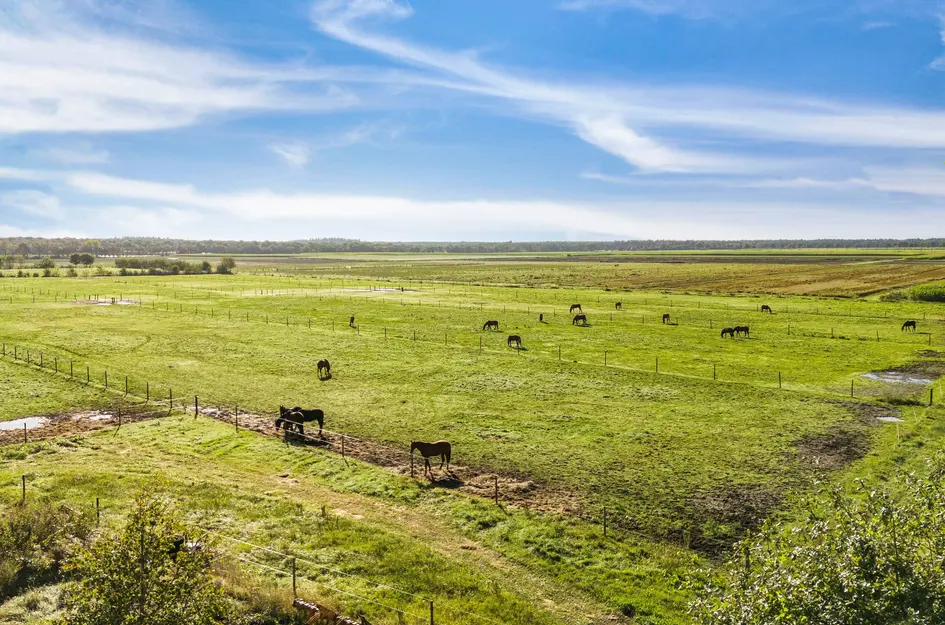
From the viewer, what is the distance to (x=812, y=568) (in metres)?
9.90

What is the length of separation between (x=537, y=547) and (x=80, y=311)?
243 feet

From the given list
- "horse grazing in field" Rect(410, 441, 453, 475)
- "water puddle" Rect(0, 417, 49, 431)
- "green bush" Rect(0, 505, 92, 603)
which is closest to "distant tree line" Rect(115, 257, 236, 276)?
"water puddle" Rect(0, 417, 49, 431)

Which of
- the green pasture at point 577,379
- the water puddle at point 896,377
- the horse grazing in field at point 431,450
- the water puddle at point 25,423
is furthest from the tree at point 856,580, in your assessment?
the water puddle at point 896,377

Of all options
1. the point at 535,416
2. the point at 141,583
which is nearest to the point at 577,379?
the point at 535,416

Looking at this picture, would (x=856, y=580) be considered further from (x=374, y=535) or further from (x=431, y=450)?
(x=431, y=450)

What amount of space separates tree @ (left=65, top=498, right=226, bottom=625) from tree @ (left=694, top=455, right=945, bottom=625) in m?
9.14

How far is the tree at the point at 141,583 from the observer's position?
10.8 m

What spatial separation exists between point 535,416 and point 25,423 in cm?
2472

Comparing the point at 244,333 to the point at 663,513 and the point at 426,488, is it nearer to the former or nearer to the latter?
the point at 426,488

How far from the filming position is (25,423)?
96.1 ft

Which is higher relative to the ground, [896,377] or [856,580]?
[856,580]

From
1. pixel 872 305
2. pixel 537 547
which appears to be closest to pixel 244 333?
pixel 537 547

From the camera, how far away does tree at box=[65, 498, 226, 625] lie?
10.8 m

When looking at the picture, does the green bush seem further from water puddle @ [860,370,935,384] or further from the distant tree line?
the distant tree line
